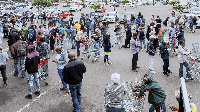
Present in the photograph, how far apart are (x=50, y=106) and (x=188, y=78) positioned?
19.2ft

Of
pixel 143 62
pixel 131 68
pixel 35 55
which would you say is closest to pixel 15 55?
pixel 35 55

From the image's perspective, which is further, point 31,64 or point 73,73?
point 31,64

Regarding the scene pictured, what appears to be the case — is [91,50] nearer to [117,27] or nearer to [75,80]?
[117,27]

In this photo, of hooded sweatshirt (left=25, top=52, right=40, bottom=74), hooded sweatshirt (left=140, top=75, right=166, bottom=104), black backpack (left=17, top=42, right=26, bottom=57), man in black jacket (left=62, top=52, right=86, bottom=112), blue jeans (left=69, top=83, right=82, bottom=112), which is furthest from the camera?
black backpack (left=17, top=42, right=26, bottom=57)

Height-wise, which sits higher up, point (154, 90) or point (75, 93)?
point (154, 90)

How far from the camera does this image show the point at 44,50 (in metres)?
8.59

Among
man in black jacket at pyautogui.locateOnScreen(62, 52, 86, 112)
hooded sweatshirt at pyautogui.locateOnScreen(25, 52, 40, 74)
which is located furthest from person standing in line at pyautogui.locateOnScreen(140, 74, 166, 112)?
hooded sweatshirt at pyautogui.locateOnScreen(25, 52, 40, 74)

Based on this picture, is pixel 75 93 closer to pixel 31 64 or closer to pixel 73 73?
pixel 73 73

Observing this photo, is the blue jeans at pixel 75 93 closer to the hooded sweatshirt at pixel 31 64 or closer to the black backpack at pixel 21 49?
the hooded sweatshirt at pixel 31 64

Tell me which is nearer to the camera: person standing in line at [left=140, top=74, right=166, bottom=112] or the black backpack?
person standing in line at [left=140, top=74, right=166, bottom=112]

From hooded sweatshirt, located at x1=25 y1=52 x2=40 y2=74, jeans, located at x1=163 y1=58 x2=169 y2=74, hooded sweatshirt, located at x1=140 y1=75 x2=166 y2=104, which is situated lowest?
jeans, located at x1=163 y1=58 x2=169 y2=74

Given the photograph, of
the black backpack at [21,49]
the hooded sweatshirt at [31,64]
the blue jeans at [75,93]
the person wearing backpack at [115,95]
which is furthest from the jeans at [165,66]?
the black backpack at [21,49]

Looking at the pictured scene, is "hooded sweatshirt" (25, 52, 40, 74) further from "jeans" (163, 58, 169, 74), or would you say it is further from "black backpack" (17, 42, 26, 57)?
"jeans" (163, 58, 169, 74)

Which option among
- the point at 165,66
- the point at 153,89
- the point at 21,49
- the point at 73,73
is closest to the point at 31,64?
the point at 21,49
